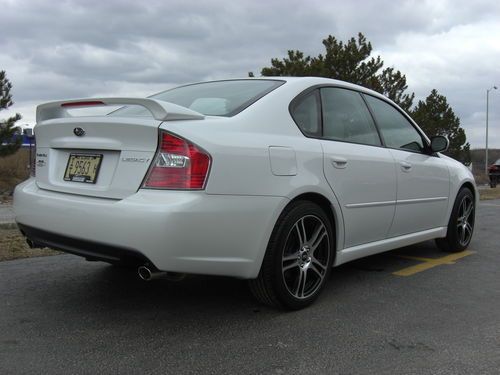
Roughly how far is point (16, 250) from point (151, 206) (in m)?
3.10

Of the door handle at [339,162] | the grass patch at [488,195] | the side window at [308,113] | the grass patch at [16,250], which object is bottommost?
the grass patch at [488,195]

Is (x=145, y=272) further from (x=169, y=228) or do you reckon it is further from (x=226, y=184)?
(x=226, y=184)

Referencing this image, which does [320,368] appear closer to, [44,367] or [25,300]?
[44,367]

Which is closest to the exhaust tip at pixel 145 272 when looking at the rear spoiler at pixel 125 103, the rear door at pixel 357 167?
the rear spoiler at pixel 125 103

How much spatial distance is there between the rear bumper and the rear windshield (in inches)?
25.6

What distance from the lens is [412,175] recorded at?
448cm

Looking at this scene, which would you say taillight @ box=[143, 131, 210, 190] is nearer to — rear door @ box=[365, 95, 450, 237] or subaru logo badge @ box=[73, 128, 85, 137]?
subaru logo badge @ box=[73, 128, 85, 137]

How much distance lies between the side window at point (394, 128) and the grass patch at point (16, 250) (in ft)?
11.1

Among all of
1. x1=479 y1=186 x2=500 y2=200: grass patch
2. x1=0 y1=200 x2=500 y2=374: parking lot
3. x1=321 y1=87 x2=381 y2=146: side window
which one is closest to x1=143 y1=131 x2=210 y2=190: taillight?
x1=0 y1=200 x2=500 y2=374: parking lot

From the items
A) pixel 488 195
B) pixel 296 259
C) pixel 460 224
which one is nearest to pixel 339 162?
pixel 296 259

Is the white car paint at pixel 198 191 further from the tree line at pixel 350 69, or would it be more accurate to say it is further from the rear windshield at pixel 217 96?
the tree line at pixel 350 69

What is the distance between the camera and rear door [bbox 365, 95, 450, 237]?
437 centimetres

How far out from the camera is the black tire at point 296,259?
319cm

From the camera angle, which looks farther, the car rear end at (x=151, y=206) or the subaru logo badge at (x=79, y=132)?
the subaru logo badge at (x=79, y=132)
